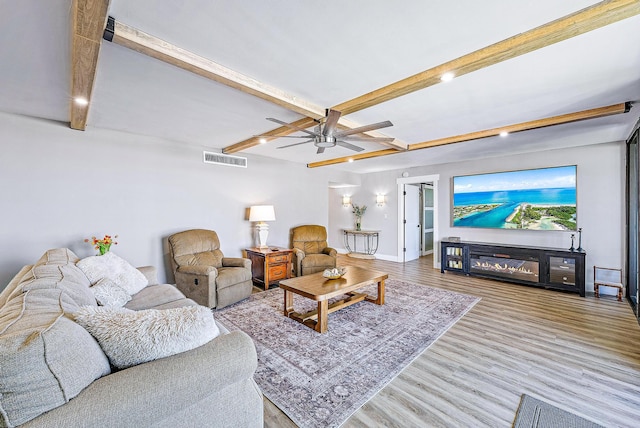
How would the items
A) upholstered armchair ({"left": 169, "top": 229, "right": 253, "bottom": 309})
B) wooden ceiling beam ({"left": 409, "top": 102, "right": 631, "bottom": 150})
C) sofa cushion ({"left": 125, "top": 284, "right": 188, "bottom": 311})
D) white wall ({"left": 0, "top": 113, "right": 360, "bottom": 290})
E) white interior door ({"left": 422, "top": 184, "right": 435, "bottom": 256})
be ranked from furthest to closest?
white interior door ({"left": 422, "top": 184, "right": 435, "bottom": 256}) → upholstered armchair ({"left": 169, "top": 229, "right": 253, "bottom": 309}) → white wall ({"left": 0, "top": 113, "right": 360, "bottom": 290}) → wooden ceiling beam ({"left": 409, "top": 102, "right": 631, "bottom": 150}) → sofa cushion ({"left": 125, "top": 284, "right": 188, "bottom": 311})

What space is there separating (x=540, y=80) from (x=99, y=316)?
3468 mm

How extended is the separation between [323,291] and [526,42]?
2624mm

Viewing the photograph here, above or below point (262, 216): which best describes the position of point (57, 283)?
below

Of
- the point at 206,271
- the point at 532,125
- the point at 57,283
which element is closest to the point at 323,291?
the point at 206,271

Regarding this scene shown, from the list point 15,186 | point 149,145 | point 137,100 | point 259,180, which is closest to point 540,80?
→ point 137,100

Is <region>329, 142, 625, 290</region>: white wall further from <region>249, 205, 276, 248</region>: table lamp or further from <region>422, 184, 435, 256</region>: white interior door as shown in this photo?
<region>249, 205, 276, 248</region>: table lamp

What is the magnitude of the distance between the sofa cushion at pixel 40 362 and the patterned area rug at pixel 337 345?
128cm

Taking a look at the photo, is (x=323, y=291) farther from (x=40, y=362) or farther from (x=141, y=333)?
(x=40, y=362)

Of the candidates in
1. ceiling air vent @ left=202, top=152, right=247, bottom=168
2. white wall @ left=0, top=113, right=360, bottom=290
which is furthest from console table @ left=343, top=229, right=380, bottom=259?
ceiling air vent @ left=202, top=152, right=247, bottom=168

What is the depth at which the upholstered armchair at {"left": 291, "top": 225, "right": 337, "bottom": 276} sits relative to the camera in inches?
193

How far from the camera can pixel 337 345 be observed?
2.65 metres

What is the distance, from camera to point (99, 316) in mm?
1207

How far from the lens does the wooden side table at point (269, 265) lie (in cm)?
449

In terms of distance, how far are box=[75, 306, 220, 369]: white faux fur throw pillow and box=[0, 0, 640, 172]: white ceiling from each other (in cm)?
164
